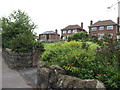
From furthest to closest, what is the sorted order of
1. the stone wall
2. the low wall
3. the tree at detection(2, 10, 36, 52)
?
the tree at detection(2, 10, 36, 52), the low wall, the stone wall

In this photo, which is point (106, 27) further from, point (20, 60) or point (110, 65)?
point (110, 65)

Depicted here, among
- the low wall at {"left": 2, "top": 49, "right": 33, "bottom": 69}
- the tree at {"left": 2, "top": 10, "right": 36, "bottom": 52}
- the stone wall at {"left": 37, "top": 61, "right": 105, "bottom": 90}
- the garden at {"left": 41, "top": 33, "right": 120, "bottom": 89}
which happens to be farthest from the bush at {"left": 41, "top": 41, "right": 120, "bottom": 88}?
the tree at {"left": 2, "top": 10, "right": 36, "bottom": 52}

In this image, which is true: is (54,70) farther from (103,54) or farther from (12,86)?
(12,86)

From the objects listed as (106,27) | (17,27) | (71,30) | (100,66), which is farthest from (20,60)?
(71,30)

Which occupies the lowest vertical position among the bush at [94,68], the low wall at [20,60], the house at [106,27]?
the low wall at [20,60]

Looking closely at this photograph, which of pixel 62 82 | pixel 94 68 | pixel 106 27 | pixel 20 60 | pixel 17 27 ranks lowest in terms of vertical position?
pixel 20 60

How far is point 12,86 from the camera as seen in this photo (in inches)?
150

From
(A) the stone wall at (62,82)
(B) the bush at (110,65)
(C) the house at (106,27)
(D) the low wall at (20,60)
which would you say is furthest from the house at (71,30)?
(A) the stone wall at (62,82)

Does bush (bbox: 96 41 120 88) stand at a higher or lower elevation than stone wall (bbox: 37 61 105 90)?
higher

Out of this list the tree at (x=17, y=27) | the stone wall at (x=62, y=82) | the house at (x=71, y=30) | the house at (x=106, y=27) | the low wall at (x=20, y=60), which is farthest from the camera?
the house at (x=71, y=30)

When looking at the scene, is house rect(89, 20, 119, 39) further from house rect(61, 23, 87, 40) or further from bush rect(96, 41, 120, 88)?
bush rect(96, 41, 120, 88)

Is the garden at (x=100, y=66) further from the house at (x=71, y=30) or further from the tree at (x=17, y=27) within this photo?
the house at (x=71, y=30)

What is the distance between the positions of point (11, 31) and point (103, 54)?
302 inches

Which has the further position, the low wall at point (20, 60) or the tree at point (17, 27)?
the tree at point (17, 27)
